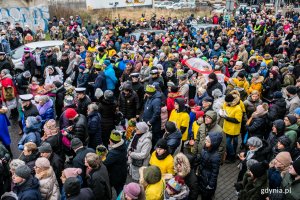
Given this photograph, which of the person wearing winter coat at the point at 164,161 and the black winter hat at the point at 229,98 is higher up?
the black winter hat at the point at 229,98

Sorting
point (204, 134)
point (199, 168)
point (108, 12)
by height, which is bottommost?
point (199, 168)

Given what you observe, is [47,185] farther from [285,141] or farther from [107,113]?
[285,141]

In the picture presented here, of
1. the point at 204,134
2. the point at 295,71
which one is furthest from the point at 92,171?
the point at 295,71

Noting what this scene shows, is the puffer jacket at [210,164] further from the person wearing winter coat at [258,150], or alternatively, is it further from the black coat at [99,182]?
the black coat at [99,182]

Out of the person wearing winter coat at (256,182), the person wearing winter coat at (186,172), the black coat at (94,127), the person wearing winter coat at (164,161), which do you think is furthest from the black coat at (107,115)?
the person wearing winter coat at (256,182)

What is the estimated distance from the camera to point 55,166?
5.66m

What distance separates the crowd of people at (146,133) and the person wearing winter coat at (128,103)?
0.03 m

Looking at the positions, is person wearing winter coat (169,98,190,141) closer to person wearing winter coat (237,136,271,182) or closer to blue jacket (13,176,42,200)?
person wearing winter coat (237,136,271,182)

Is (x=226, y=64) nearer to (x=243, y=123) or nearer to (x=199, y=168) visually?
(x=243, y=123)

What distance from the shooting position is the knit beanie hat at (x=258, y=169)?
490cm

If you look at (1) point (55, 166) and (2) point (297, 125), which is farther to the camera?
(2) point (297, 125)

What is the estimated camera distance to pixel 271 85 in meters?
9.75

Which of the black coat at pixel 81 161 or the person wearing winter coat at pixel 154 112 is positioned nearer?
the black coat at pixel 81 161

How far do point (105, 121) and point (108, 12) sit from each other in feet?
89.5
